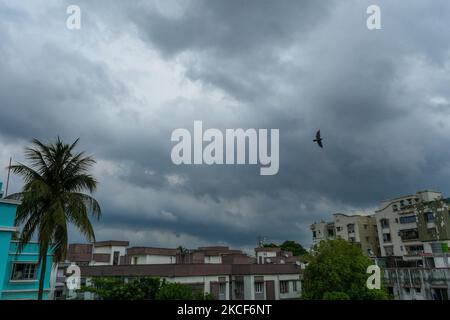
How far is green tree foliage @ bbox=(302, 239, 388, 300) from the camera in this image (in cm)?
2228

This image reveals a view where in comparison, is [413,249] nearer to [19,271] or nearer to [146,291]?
[146,291]

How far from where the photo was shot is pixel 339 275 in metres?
23.1

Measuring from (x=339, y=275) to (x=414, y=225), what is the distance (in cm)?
3306

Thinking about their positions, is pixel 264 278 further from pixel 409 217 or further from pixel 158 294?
pixel 409 217

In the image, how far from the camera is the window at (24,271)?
2264 cm

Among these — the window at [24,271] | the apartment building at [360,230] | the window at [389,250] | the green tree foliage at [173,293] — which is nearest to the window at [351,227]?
the apartment building at [360,230]

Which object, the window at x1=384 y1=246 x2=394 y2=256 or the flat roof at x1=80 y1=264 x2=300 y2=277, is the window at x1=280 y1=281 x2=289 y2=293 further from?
the window at x1=384 y1=246 x2=394 y2=256

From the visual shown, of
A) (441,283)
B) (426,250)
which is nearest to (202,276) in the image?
(441,283)

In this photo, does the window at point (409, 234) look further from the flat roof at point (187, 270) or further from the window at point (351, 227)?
the flat roof at point (187, 270)

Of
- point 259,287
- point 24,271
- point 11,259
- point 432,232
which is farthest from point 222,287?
point 432,232

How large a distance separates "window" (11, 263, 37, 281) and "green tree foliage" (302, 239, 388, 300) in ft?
61.6
